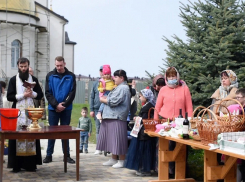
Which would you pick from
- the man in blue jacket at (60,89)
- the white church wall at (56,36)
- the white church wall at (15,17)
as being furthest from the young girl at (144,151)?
the white church wall at (56,36)

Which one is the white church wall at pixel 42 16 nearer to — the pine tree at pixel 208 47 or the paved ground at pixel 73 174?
the pine tree at pixel 208 47

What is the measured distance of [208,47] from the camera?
34.1 feet

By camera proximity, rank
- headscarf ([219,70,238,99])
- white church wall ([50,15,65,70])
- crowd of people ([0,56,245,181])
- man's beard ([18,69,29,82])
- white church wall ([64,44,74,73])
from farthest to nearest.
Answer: white church wall ([64,44,74,73]), white church wall ([50,15,65,70]), man's beard ([18,69,29,82]), headscarf ([219,70,238,99]), crowd of people ([0,56,245,181])

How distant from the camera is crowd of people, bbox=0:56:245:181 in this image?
7.79 metres

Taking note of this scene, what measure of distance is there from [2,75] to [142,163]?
102ft

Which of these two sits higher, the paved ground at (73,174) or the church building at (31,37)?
the church building at (31,37)

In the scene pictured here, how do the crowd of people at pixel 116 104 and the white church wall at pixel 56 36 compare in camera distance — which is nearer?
the crowd of people at pixel 116 104

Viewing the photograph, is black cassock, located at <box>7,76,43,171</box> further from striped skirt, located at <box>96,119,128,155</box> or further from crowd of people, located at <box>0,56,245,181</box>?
striped skirt, located at <box>96,119,128,155</box>

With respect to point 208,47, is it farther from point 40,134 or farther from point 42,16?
point 42,16

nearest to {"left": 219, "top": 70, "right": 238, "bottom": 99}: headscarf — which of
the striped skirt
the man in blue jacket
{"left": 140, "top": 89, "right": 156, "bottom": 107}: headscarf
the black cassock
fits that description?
{"left": 140, "top": 89, "right": 156, "bottom": 107}: headscarf

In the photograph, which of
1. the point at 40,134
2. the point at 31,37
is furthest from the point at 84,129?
the point at 31,37

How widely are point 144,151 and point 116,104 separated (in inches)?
46.2

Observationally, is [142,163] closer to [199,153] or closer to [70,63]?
[199,153]

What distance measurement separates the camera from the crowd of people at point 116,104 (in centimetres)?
779
